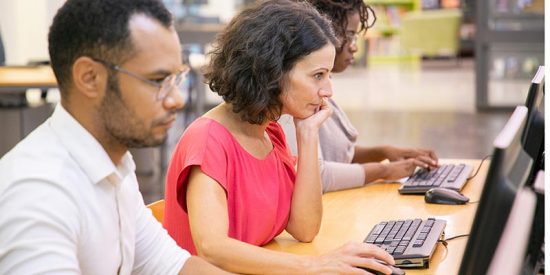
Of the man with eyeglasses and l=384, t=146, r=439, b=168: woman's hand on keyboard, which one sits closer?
the man with eyeglasses

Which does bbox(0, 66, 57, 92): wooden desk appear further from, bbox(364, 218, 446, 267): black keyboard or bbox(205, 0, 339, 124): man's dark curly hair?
bbox(364, 218, 446, 267): black keyboard

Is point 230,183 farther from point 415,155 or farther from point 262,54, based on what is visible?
point 415,155

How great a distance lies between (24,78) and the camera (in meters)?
5.79

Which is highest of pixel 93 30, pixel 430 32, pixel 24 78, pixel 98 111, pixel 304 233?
pixel 93 30

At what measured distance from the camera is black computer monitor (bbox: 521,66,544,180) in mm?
1825

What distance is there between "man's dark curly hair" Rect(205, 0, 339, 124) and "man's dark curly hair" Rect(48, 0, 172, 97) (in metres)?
0.69

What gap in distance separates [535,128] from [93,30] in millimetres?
905

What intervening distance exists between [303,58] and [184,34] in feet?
25.0

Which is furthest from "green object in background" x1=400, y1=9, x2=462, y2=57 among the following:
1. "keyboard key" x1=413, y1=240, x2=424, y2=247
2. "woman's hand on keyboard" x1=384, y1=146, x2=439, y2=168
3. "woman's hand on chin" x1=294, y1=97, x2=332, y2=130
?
"keyboard key" x1=413, y1=240, x2=424, y2=247

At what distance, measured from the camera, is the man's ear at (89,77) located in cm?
154

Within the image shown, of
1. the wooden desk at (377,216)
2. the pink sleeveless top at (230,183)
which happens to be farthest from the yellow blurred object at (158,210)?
the wooden desk at (377,216)

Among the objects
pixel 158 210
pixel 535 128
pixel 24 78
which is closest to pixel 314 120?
pixel 158 210

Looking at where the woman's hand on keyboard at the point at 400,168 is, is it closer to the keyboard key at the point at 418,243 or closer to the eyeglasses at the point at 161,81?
the keyboard key at the point at 418,243

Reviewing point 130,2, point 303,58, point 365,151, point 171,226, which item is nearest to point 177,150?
point 171,226
